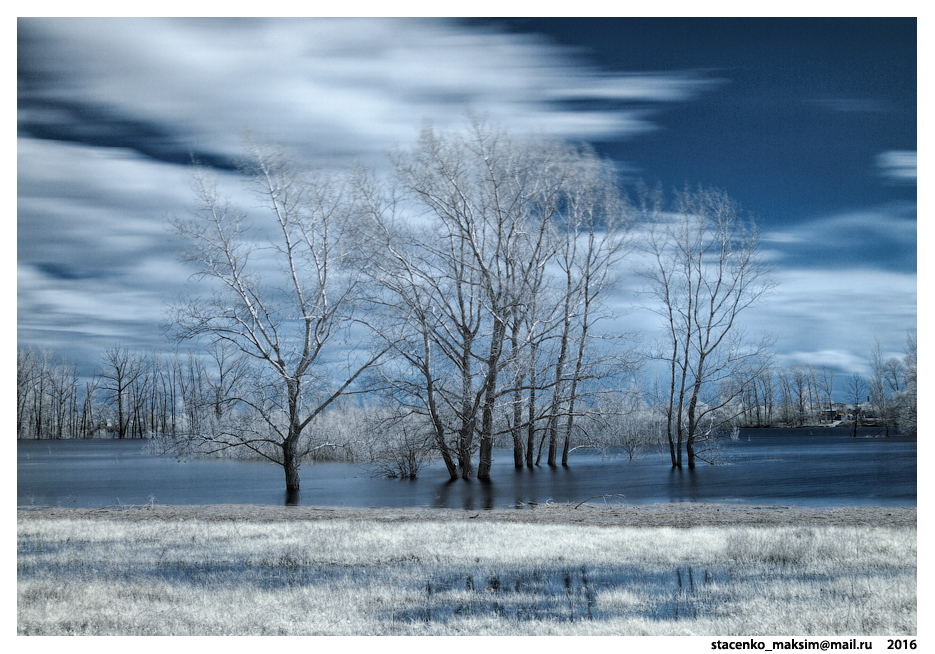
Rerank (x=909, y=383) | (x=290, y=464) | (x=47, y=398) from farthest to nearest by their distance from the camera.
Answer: (x=47, y=398)
(x=290, y=464)
(x=909, y=383)

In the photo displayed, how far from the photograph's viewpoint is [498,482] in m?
16.2

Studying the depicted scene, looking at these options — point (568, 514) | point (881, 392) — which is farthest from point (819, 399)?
point (568, 514)

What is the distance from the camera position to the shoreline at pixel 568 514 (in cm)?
895

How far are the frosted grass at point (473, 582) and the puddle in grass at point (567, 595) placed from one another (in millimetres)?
20

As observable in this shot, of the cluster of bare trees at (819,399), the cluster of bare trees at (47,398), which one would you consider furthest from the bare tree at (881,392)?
the cluster of bare trees at (47,398)

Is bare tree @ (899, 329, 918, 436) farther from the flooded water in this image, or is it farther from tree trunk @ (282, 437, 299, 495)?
tree trunk @ (282, 437, 299, 495)

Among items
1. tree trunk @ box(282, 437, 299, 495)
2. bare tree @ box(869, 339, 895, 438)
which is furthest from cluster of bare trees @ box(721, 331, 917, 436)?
tree trunk @ box(282, 437, 299, 495)

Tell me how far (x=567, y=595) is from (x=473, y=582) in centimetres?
82

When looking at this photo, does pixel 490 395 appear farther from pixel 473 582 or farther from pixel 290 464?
pixel 473 582

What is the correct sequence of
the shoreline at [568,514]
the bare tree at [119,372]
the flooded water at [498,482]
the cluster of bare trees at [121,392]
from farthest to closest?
1. the bare tree at [119,372]
2. the flooded water at [498,482]
3. the cluster of bare trees at [121,392]
4. the shoreline at [568,514]

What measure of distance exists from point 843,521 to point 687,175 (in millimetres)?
5089

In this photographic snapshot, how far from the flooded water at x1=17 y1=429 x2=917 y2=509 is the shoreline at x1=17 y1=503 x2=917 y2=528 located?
100 cm

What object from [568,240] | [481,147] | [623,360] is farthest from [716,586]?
[568,240]

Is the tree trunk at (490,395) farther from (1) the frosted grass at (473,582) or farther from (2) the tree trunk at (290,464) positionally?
(1) the frosted grass at (473,582)
